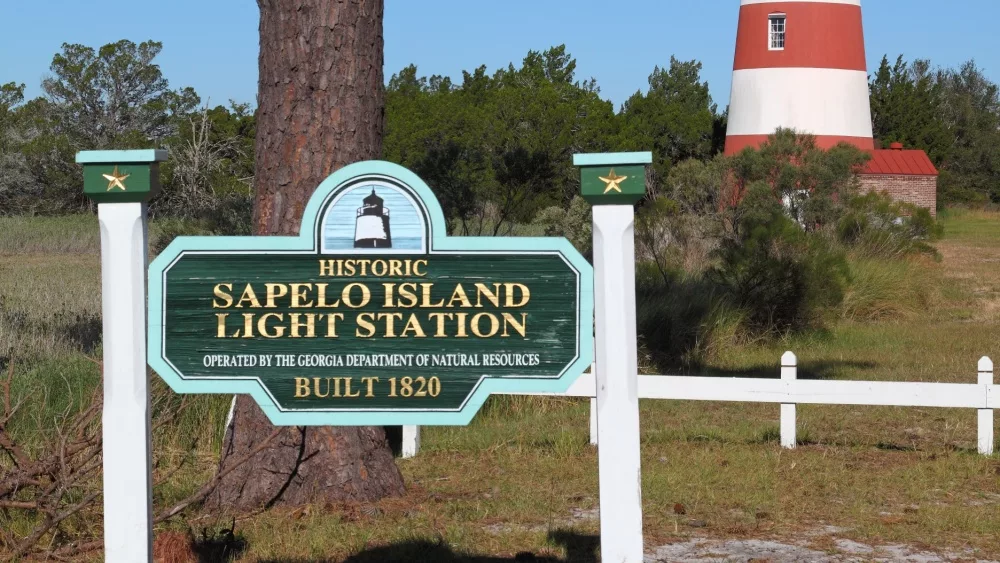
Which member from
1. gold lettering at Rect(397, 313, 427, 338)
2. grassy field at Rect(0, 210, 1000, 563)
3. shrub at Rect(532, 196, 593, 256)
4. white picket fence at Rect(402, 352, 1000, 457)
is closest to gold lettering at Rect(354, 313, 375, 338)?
gold lettering at Rect(397, 313, 427, 338)

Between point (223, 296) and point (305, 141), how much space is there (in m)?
2.53

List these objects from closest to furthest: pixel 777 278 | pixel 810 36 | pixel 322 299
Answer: pixel 322 299, pixel 777 278, pixel 810 36

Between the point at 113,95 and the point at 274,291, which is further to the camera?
the point at 113,95

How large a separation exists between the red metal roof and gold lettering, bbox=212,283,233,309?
3141 cm

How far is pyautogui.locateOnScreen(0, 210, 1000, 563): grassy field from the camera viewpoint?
6316mm

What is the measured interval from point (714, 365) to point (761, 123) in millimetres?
17248

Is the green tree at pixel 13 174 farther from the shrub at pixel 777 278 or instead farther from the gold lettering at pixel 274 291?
the gold lettering at pixel 274 291

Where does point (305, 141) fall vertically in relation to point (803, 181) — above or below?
below

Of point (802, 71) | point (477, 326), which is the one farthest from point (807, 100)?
point (477, 326)

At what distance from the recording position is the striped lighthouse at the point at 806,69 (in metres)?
28.4

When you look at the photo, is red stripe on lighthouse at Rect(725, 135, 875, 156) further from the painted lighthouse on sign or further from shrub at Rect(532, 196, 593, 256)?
the painted lighthouse on sign

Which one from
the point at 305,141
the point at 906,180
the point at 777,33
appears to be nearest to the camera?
the point at 305,141

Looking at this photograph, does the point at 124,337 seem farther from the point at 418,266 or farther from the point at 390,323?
the point at 418,266

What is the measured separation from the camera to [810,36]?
28.4 metres
